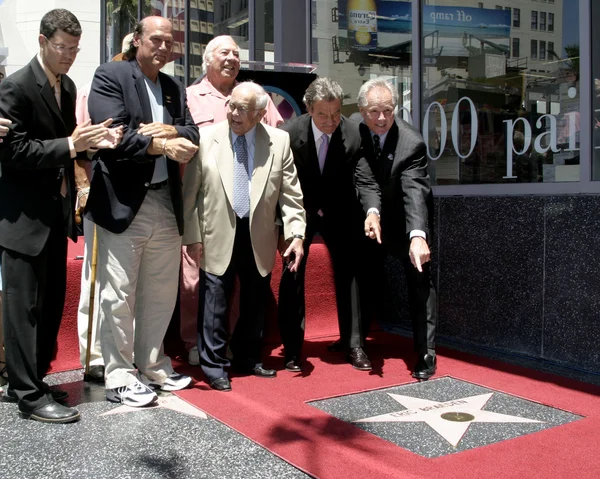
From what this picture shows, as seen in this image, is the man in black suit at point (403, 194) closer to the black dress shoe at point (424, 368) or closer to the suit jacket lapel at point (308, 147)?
the black dress shoe at point (424, 368)

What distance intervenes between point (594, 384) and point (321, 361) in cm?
169

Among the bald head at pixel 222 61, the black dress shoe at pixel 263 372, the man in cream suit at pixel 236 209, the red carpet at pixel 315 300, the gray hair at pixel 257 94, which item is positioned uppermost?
the bald head at pixel 222 61

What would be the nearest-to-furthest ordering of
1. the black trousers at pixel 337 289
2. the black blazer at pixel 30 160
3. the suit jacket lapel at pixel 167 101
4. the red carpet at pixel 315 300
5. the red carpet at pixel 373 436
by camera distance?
1. the red carpet at pixel 373 436
2. the black blazer at pixel 30 160
3. the suit jacket lapel at pixel 167 101
4. the black trousers at pixel 337 289
5. the red carpet at pixel 315 300

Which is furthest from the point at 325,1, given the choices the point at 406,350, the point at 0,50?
the point at 406,350

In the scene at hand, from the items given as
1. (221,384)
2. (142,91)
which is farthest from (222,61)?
(221,384)

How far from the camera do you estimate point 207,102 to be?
462 centimetres

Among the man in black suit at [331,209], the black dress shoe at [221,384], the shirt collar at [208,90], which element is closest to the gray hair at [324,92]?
the man in black suit at [331,209]

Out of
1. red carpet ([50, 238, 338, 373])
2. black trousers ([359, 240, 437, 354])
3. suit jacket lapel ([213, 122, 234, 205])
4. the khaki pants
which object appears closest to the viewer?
the khaki pants

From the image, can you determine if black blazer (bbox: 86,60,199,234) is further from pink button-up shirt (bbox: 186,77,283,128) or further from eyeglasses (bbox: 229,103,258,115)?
pink button-up shirt (bbox: 186,77,283,128)

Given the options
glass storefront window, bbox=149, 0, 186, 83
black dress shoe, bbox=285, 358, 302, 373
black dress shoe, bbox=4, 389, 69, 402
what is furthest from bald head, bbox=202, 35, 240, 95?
glass storefront window, bbox=149, 0, 186, 83

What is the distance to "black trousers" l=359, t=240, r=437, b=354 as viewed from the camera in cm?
438

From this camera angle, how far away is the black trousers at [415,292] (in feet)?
14.4

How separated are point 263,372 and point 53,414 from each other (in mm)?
1309

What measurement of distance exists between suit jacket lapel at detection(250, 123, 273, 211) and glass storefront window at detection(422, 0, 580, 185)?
1772 millimetres
